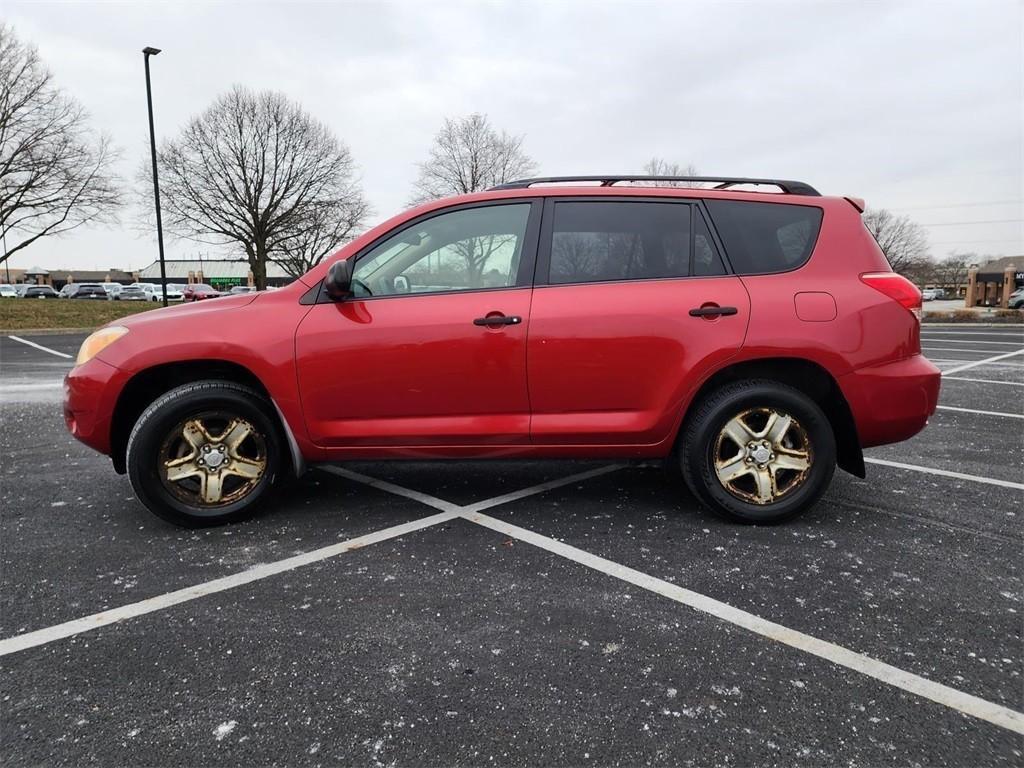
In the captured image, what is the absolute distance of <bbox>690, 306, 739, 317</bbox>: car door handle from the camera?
10.6 feet

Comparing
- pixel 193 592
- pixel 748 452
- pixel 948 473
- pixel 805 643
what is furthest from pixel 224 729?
pixel 948 473

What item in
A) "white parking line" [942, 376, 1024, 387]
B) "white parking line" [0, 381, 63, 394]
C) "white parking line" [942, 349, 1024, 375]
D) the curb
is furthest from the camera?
the curb

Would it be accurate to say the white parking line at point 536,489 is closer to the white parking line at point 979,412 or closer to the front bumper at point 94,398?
the front bumper at point 94,398

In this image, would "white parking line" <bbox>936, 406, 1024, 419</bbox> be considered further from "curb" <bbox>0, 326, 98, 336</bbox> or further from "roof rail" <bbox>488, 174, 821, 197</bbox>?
"curb" <bbox>0, 326, 98, 336</bbox>

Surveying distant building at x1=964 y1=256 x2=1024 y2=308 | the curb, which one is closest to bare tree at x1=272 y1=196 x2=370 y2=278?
the curb

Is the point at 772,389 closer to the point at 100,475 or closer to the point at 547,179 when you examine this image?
the point at 547,179

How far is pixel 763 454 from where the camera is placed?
3.31 meters

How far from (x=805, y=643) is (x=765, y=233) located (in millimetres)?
2156

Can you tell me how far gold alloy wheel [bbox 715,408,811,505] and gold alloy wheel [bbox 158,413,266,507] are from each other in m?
2.51

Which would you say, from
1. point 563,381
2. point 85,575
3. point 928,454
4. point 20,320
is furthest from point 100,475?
point 20,320

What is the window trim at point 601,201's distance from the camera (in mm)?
3340

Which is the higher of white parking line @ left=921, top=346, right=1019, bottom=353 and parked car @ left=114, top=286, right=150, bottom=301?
parked car @ left=114, top=286, right=150, bottom=301

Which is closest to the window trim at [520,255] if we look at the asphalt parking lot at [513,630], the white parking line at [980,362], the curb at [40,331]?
the asphalt parking lot at [513,630]

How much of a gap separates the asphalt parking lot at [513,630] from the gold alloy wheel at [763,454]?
0.23m
